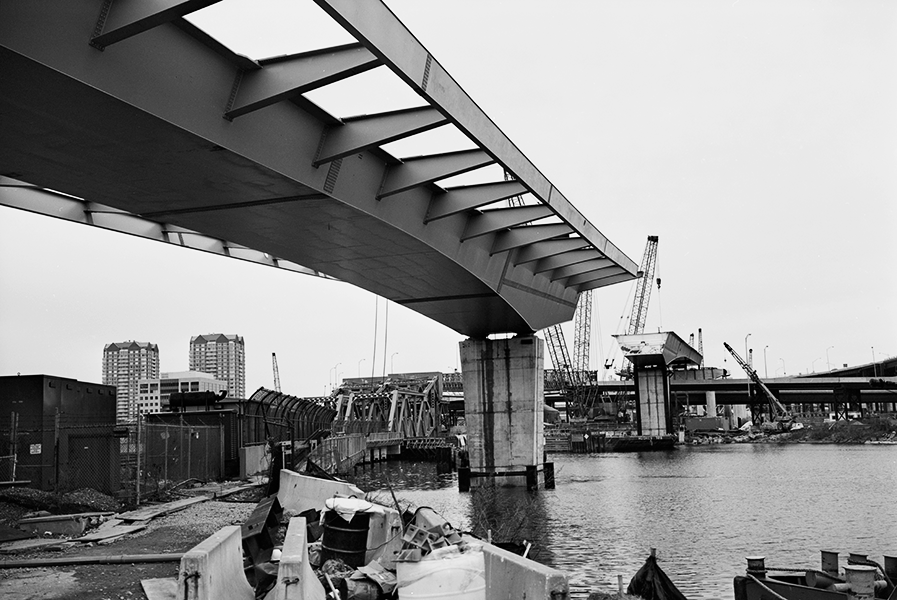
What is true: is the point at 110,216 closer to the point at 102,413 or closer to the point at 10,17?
the point at 102,413

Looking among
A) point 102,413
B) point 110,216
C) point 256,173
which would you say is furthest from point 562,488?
point 256,173

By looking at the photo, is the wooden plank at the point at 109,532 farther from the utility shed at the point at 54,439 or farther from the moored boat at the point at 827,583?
the moored boat at the point at 827,583

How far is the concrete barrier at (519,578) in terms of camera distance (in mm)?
7641

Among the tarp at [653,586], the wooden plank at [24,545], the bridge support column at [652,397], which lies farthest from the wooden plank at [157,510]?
the bridge support column at [652,397]

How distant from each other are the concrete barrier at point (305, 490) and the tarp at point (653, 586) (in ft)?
23.8

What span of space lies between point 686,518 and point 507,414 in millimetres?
9925

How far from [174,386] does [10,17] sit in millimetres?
164679

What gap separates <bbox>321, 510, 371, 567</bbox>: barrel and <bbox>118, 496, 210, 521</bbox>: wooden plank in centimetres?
713

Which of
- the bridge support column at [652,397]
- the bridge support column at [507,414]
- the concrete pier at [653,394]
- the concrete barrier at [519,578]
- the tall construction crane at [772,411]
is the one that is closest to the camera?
the concrete barrier at [519,578]

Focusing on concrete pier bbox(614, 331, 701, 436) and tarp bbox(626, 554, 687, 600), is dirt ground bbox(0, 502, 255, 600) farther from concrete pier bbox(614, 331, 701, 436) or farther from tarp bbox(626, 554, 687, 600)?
concrete pier bbox(614, 331, 701, 436)

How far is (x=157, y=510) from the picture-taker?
818 inches

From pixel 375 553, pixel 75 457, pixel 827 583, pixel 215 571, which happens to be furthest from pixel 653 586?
pixel 75 457

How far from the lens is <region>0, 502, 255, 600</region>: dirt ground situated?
11.4m

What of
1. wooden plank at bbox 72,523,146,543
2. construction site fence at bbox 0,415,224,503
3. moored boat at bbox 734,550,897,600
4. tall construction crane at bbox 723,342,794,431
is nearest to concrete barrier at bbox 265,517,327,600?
moored boat at bbox 734,550,897,600
